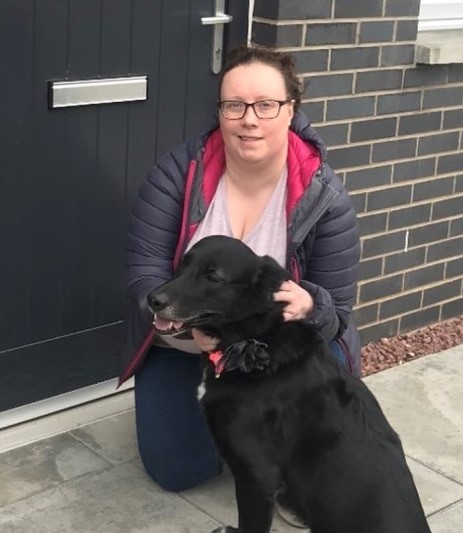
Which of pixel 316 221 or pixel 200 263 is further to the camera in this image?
pixel 316 221

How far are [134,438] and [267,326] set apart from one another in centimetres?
133

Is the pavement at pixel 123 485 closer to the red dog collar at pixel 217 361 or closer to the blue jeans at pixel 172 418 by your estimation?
the blue jeans at pixel 172 418

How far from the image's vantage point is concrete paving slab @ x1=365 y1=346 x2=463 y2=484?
4.55 meters

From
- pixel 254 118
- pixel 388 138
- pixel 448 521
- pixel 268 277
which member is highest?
pixel 254 118

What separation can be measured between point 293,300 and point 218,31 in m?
1.69

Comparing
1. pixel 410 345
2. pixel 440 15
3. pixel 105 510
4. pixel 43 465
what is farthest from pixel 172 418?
pixel 440 15

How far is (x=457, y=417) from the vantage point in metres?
4.91

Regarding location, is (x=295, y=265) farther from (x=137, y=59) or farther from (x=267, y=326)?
(x=137, y=59)

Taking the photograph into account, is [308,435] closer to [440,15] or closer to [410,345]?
[410,345]

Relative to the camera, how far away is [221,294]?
324 centimetres

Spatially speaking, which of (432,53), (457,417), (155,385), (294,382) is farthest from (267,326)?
(432,53)

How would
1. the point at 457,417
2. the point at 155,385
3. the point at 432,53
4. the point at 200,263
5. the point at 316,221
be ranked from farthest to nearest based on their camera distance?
1. the point at 432,53
2. the point at 457,417
3. the point at 155,385
4. the point at 316,221
5. the point at 200,263

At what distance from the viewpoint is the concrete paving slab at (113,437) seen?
4.33m

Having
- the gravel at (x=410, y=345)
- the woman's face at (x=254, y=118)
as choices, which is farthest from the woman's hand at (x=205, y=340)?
the gravel at (x=410, y=345)
